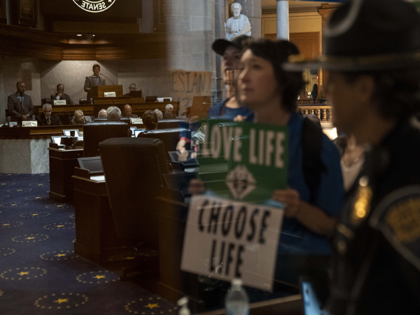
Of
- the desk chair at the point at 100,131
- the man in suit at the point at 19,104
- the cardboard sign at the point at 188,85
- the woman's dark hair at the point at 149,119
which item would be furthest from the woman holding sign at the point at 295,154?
the man in suit at the point at 19,104

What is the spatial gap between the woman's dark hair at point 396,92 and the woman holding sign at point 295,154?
0.73 ft

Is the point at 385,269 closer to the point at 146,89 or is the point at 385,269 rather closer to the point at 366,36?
the point at 366,36

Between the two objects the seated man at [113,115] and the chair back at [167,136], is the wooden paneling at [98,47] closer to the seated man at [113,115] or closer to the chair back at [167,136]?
the seated man at [113,115]

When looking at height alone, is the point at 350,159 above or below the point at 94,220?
above

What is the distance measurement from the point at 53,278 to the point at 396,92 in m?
3.70

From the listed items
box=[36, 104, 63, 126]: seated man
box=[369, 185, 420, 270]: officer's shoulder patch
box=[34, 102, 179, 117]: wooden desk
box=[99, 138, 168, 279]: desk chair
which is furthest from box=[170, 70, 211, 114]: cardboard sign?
box=[34, 102, 179, 117]: wooden desk

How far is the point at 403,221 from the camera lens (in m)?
0.68

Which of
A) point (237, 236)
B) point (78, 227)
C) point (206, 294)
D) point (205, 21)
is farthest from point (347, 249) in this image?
point (78, 227)

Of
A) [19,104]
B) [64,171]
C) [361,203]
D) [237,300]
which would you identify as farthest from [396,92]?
[19,104]

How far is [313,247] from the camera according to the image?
98 centimetres

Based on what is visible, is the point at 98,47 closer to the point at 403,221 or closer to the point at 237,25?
the point at 237,25

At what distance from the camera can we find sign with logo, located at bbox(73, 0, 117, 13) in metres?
13.5

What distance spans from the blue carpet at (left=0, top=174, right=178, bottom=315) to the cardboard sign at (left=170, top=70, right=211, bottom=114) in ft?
7.16

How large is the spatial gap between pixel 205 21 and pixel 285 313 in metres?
0.86
